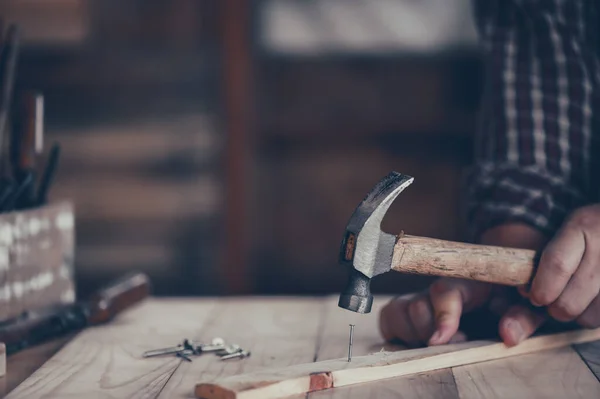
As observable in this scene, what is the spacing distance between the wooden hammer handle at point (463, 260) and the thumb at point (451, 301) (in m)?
0.06

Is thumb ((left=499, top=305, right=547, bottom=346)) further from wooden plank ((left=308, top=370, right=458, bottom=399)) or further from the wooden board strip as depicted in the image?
wooden plank ((left=308, top=370, right=458, bottom=399))

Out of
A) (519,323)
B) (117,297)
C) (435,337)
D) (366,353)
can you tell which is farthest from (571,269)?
(117,297)

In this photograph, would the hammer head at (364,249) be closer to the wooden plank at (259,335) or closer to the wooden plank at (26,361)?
the wooden plank at (259,335)

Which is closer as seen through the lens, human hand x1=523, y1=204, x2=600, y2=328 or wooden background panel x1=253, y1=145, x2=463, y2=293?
human hand x1=523, y1=204, x2=600, y2=328

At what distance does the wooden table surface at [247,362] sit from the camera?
1.00 metres

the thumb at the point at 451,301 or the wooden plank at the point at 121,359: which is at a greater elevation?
the thumb at the point at 451,301

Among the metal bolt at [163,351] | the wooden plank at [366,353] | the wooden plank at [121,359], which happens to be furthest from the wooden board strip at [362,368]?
the metal bolt at [163,351]

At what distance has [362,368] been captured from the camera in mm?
1036

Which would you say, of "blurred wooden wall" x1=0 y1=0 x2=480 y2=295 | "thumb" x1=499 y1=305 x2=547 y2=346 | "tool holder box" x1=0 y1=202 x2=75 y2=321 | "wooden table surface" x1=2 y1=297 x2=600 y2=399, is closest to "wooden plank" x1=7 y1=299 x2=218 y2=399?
"wooden table surface" x1=2 y1=297 x2=600 y2=399

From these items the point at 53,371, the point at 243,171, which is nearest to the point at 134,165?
the point at 243,171

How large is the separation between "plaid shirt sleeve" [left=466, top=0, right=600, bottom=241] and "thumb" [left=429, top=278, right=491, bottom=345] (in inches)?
5.9

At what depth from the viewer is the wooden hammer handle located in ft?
3.63

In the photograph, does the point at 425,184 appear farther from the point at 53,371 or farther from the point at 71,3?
the point at 53,371

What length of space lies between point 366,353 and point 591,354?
351 millimetres
